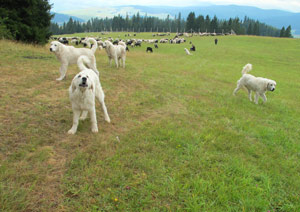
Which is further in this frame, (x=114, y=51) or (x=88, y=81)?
(x=114, y=51)

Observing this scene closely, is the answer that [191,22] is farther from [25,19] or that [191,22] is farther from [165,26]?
[25,19]

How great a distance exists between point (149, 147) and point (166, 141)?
49 centimetres

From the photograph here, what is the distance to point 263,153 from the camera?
390cm

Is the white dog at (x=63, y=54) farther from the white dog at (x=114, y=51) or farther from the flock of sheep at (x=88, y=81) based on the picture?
the white dog at (x=114, y=51)

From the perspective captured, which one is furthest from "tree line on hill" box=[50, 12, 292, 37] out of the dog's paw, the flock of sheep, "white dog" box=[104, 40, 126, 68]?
the dog's paw

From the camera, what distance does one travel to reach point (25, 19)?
50.3 ft

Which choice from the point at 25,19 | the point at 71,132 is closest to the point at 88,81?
the point at 71,132

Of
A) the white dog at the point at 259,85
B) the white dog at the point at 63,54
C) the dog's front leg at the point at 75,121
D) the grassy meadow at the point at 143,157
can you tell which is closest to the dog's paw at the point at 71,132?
the dog's front leg at the point at 75,121

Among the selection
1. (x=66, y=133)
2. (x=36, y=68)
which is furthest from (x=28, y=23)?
(x=66, y=133)

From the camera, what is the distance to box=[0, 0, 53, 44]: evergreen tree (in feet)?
46.0

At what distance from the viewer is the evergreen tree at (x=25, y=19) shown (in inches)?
552

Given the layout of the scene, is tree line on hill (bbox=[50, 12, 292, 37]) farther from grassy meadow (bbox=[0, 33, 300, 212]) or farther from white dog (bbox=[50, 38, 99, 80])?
grassy meadow (bbox=[0, 33, 300, 212])

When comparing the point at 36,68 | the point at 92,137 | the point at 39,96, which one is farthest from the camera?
the point at 36,68

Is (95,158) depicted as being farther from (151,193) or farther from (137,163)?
(151,193)
